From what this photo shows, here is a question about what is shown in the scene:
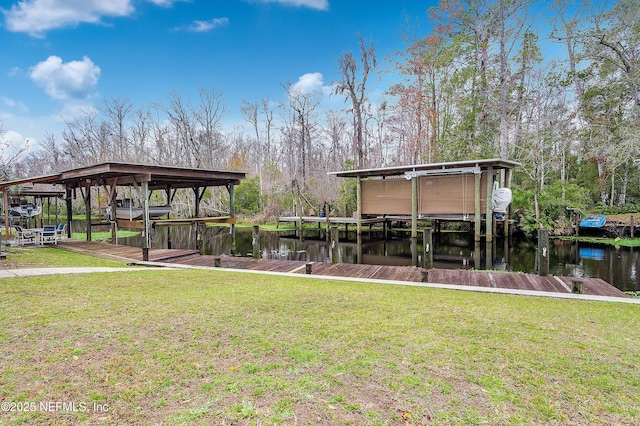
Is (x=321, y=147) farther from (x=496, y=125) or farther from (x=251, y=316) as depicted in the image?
(x=251, y=316)

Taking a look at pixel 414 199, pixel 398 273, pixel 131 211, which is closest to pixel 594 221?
pixel 414 199

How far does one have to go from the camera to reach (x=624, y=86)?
16500 mm

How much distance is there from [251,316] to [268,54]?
1100 inches

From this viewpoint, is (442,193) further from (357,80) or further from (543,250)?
(357,80)

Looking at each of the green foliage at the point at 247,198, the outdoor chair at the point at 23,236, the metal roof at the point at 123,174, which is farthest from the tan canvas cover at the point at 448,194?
the green foliage at the point at 247,198

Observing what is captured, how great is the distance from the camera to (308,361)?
9.76ft

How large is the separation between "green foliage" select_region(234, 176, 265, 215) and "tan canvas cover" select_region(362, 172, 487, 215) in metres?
14.1

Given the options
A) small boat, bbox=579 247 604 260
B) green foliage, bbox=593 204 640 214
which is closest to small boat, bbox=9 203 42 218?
small boat, bbox=579 247 604 260

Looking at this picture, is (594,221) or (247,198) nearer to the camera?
(594,221)

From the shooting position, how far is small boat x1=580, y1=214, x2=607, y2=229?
56.4ft

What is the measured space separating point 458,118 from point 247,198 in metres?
18.2

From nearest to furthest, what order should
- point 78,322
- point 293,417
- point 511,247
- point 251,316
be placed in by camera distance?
point 293,417, point 78,322, point 251,316, point 511,247

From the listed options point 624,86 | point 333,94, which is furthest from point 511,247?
point 333,94

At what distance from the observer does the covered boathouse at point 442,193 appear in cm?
1501
